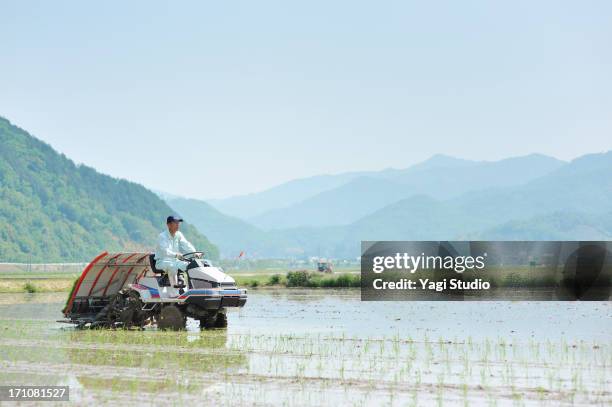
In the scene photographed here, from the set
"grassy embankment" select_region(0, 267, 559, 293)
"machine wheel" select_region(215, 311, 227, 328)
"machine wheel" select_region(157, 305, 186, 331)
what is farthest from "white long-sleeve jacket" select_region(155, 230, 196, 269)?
"grassy embankment" select_region(0, 267, 559, 293)

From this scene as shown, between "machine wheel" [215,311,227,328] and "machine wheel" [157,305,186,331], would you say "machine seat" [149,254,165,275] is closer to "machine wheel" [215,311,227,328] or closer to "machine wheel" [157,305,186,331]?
"machine wheel" [157,305,186,331]

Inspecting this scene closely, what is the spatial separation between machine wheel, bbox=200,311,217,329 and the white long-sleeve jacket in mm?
1548

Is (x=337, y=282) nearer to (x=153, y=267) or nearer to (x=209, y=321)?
(x=209, y=321)

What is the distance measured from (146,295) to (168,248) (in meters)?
1.21

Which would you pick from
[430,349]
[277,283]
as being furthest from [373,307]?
[277,283]

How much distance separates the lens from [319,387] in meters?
12.0

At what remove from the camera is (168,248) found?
65.5ft

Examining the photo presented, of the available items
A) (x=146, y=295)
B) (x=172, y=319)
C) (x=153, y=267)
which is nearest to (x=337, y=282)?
(x=146, y=295)

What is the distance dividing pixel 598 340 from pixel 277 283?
131 feet

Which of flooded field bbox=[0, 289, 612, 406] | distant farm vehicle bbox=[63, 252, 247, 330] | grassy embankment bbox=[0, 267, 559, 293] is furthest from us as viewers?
grassy embankment bbox=[0, 267, 559, 293]

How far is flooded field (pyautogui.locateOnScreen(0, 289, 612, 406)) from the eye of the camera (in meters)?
11.4

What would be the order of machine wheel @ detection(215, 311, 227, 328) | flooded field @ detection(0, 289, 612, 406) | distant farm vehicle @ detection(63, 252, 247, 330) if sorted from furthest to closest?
machine wheel @ detection(215, 311, 227, 328) < distant farm vehicle @ detection(63, 252, 247, 330) < flooded field @ detection(0, 289, 612, 406)

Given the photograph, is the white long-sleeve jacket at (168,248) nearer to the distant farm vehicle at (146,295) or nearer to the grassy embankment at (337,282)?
the distant farm vehicle at (146,295)

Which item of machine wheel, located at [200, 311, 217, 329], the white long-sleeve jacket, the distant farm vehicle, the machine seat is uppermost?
the white long-sleeve jacket
